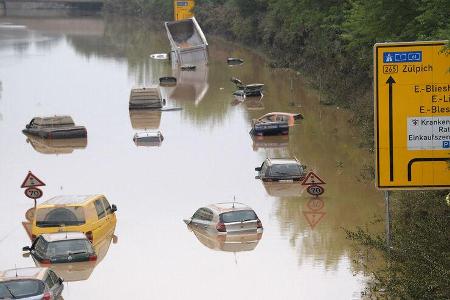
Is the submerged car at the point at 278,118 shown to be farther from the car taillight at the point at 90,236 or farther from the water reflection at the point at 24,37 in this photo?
the water reflection at the point at 24,37

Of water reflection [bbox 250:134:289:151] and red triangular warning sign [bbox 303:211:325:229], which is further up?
water reflection [bbox 250:134:289:151]

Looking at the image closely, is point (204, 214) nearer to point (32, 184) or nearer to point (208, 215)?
point (208, 215)

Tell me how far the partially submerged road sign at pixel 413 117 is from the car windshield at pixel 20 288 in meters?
8.02

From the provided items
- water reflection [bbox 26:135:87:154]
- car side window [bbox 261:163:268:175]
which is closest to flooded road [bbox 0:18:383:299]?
water reflection [bbox 26:135:87:154]

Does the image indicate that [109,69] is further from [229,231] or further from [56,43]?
[229,231]

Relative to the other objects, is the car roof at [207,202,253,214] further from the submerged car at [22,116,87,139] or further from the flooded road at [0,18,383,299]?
the submerged car at [22,116,87,139]

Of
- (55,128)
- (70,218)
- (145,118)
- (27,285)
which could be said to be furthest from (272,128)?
(27,285)

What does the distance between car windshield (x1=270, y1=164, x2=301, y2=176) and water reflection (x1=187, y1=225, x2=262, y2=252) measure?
28.4 ft

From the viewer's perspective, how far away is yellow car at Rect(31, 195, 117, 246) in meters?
31.4

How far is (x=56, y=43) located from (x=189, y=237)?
102 m

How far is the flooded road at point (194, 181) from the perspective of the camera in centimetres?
2909

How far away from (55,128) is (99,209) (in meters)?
24.0

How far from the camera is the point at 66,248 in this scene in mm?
28859

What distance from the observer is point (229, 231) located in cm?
3269
